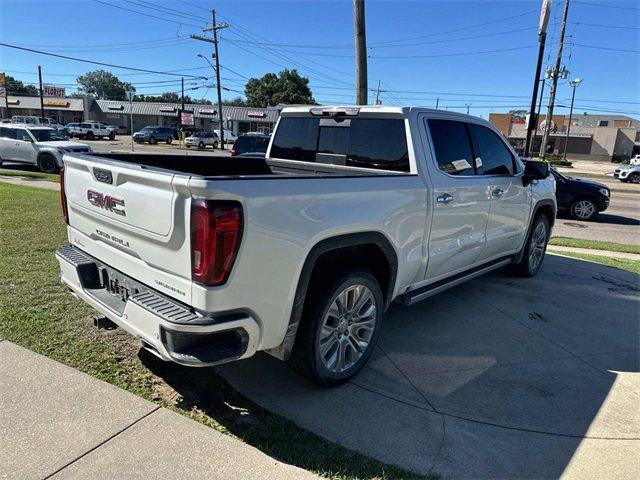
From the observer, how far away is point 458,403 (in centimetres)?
330

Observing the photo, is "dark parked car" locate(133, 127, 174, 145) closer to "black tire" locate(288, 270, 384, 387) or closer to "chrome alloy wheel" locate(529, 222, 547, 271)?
"chrome alloy wheel" locate(529, 222, 547, 271)

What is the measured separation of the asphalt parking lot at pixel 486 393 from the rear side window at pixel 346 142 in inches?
61.4

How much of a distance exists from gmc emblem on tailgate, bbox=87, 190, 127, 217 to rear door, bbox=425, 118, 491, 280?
90.1 inches

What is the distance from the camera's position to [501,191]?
4.94m

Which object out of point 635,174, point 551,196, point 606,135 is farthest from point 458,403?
point 606,135

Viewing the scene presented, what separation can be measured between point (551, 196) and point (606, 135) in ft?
267

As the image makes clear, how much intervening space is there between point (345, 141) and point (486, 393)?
240 centimetres

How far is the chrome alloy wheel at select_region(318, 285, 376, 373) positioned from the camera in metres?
3.26

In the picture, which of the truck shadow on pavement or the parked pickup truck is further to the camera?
the truck shadow on pavement

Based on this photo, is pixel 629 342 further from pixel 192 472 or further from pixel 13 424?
pixel 13 424

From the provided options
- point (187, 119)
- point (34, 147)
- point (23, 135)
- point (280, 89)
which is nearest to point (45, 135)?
point (23, 135)

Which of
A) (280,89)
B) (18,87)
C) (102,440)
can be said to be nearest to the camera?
(102,440)

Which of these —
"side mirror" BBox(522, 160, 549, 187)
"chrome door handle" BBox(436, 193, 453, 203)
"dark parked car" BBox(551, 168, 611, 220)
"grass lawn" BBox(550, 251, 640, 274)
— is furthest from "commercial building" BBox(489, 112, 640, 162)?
"chrome door handle" BBox(436, 193, 453, 203)

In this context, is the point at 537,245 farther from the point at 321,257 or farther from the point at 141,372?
the point at 141,372
